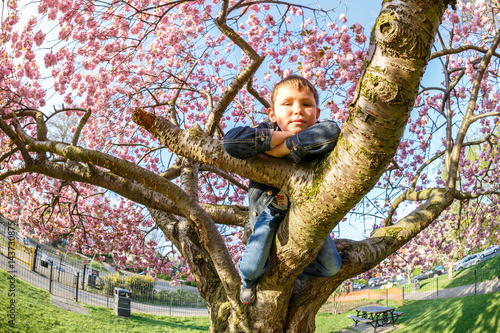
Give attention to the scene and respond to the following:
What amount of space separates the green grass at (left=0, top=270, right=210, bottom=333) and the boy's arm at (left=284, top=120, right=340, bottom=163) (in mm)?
7725

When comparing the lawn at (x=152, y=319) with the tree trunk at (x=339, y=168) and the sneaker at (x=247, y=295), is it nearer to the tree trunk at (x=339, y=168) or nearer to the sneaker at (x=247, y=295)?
the sneaker at (x=247, y=295)

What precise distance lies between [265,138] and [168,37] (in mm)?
5121

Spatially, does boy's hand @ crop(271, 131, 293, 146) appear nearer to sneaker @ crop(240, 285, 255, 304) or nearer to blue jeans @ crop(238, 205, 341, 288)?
blue jeans @ crop(238, 205, 341, 288)

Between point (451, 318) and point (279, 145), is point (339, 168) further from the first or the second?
point (451, 318)

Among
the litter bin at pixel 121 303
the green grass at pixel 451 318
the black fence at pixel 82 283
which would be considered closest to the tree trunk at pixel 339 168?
the green grass at pixel 451 318

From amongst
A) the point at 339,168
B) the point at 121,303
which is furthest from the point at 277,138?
the point at 121,303

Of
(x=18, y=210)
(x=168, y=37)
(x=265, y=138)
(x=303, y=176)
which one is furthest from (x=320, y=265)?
(x=18, y=210)

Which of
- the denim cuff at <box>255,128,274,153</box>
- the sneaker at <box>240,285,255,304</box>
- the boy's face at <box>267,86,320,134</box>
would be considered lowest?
the sneaker at <box>240,285,255,304</box>

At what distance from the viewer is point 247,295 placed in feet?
6.63

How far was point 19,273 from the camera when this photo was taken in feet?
39.6

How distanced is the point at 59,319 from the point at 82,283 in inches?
245

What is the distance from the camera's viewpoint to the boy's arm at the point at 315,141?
4.75ft

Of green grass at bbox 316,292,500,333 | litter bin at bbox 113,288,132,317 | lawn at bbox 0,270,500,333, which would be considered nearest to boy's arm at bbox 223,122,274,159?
lawn at bbox 0,270,500,333

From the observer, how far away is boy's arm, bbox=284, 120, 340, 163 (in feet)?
4.75
